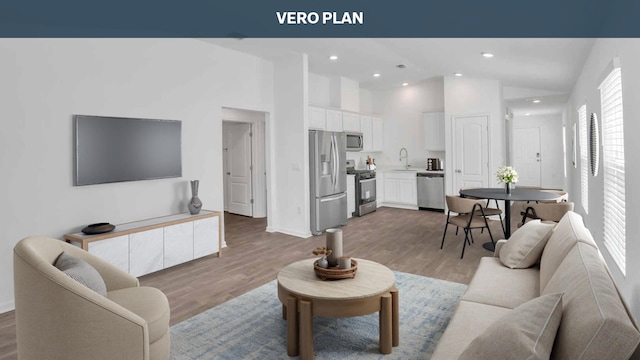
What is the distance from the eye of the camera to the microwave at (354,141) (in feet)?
24.6

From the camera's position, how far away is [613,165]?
3191 millimetres

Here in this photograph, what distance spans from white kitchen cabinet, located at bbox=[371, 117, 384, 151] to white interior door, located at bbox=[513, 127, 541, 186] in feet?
21.7

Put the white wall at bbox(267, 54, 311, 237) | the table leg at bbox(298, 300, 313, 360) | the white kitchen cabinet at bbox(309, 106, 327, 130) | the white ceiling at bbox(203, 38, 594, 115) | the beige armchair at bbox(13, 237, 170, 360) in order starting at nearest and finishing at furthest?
the beige armchair at bbox(13, 237, 170, 360) < the table leg at bbox(298, 300, 313, 360) < the white ceiling at bbox(203, 38, 594, 115) < the white wall at bbox(267, 54, 311, 237) < the white kitchen cabinet at bbox(309, 106, 327, 130)

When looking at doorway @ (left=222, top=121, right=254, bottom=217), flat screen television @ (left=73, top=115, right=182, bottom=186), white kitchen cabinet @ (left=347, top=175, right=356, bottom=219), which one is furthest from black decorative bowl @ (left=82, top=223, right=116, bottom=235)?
white kitchen cabinet @ (left=347, top=175, right=356, bottom=219)

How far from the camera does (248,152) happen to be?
7527 mm

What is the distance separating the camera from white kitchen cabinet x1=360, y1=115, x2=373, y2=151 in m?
8.14

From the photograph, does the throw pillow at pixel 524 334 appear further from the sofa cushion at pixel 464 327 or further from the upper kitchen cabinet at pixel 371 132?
the upper kitchen cabinet at pixel 371 132

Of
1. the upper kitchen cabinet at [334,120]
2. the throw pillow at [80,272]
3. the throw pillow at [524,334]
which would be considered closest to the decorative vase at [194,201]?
the throw pillow at [80,272]

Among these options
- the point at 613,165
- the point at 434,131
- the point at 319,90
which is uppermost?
the point at 319,90

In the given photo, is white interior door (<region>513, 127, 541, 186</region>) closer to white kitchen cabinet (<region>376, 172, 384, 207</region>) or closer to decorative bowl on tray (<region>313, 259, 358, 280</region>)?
white kitchen cabinet (<region>376, 172, 384, 207</region>)

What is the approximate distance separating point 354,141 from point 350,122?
1.31 feet

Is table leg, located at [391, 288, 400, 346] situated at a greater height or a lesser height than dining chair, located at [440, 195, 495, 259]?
lesser

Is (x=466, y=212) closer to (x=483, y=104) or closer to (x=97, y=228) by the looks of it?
(x=483, y=104)

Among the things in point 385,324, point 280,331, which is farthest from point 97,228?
point 385,324
